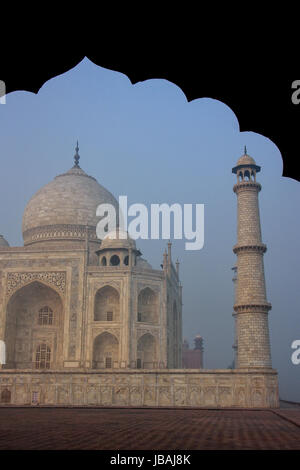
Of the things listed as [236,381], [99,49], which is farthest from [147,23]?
[236,381]

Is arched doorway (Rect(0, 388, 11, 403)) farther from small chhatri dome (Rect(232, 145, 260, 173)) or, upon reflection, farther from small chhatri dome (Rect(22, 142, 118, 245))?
small chhatri dome (Rect(232, 145, 260, 173))

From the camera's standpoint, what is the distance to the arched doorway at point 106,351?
25344 mm

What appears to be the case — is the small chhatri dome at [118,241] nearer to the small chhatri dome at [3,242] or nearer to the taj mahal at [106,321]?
the taj mahal at [106,321]

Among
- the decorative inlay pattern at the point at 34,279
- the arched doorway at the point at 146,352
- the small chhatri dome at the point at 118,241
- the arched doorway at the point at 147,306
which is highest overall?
the small chhatri dome at the point at 118,241

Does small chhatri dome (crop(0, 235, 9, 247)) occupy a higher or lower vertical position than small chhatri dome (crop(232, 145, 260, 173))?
lower

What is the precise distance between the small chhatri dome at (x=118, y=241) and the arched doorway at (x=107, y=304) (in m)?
2.46

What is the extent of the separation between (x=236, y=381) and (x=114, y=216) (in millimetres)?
15694

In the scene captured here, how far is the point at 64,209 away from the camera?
1246 inches

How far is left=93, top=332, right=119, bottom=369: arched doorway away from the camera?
25344 mm

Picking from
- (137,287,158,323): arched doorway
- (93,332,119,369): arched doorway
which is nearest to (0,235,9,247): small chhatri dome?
(93,332,119,369): arched doorway

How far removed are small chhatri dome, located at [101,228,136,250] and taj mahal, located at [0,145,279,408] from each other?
61 millimetres

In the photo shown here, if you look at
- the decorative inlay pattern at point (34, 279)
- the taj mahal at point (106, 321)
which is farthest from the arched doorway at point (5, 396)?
the decorative inlay pattern at point (34, 279)

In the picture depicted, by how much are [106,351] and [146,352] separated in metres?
1.94
